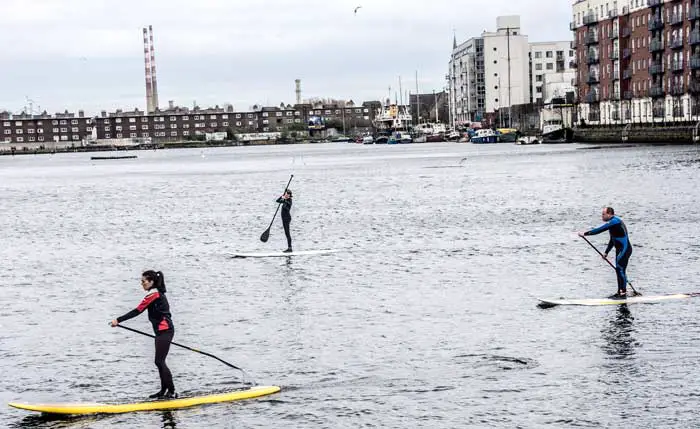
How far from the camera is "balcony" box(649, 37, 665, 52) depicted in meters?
151

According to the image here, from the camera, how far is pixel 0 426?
1864 centimetres

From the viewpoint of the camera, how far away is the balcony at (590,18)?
579 ft

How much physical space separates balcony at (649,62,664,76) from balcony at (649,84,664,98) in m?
1.87

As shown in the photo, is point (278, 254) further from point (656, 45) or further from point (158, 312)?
point (656, 45)

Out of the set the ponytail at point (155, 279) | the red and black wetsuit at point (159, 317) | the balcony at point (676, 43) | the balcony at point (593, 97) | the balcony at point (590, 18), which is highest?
the balcony at point (590, 18)

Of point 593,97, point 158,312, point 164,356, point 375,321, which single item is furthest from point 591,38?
point 158,312

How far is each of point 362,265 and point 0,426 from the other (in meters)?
20.7

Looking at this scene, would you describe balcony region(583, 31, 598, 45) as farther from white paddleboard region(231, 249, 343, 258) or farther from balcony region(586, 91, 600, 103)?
white paddleboard region(231, 249, 343, 258)

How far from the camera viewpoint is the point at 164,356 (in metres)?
18.8

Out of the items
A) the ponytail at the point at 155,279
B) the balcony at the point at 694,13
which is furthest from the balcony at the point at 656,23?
the ponytail at the point at 155,279

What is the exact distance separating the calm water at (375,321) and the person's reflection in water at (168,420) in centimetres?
6

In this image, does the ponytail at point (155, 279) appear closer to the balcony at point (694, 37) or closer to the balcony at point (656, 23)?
the balcony at point (694, 37)

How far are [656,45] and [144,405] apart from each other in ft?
471

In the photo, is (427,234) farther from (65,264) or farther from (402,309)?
(402,309)
